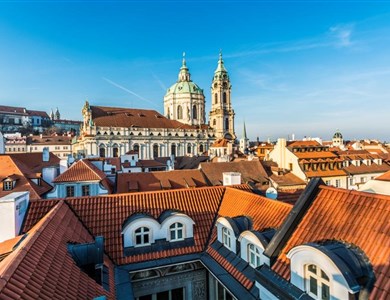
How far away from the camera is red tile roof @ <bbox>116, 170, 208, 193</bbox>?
25469mm

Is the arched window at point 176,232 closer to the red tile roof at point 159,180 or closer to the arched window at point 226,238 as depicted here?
the arched window at point 226,238

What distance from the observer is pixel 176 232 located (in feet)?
37.7

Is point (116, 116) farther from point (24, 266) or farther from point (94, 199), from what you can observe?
point (24, 266)

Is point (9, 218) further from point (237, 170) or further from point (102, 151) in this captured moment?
point (102, 151)

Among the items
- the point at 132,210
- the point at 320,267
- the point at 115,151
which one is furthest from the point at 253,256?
the point at 115,151

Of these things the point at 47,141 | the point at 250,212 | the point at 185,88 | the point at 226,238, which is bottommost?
the point at 226,238

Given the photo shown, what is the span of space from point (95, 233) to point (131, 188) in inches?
564

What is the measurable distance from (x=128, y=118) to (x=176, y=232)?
7551cm

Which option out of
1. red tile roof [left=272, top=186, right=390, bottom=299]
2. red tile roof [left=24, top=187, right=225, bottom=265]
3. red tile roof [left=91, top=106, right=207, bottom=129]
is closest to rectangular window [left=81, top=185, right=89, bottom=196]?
Answer: red tile roof [left=24, top=187, right=225, bottom=265]

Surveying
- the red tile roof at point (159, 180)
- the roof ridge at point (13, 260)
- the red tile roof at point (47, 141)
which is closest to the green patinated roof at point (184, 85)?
the red tile roof at point (47, 141)

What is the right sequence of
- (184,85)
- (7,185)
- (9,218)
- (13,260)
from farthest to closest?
(184,85) < (7,185) < (9,218) < (13,260)

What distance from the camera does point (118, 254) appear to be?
1045cm

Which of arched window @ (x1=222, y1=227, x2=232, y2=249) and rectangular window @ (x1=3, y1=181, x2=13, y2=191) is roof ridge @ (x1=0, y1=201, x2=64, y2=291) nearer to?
arched window @ (x1=222, y1=227, x2=232, y2=249)

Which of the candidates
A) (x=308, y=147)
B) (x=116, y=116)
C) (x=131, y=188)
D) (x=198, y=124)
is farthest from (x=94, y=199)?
(x=198, y=124)
